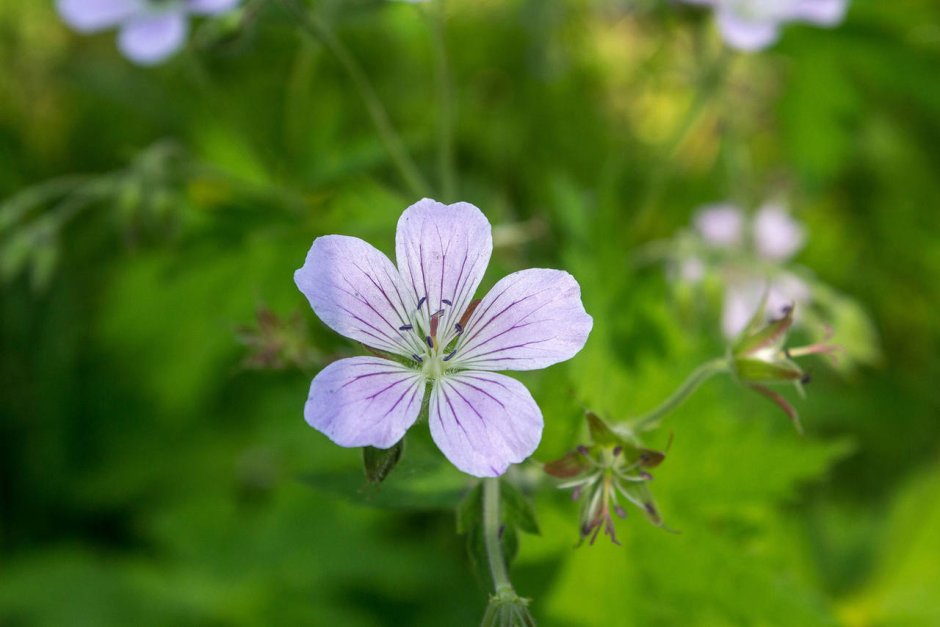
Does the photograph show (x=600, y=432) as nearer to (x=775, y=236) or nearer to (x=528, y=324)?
(x=528, y=324)

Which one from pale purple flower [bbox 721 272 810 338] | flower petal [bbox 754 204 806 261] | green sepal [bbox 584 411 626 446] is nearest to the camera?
green sepal [bbox 584 411 626 446]

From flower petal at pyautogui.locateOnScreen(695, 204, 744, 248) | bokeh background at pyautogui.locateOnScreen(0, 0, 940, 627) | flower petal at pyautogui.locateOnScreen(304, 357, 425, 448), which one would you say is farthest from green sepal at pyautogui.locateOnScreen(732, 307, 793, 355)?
flower petal at pyautogui.locateOnScreen(695, 204, 744, 248)

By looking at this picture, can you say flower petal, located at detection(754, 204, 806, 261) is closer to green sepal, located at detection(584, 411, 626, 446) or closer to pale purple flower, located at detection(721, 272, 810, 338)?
pale purple flower, located at detection(721, 272, 810, 338)

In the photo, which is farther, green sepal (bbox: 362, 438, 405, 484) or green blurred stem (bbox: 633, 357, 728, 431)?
green blurred stem (bbox: 633, 357, 728, 431)

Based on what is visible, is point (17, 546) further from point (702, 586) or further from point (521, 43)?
point (521, 43)

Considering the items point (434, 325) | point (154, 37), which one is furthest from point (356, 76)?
point (434, 325)
